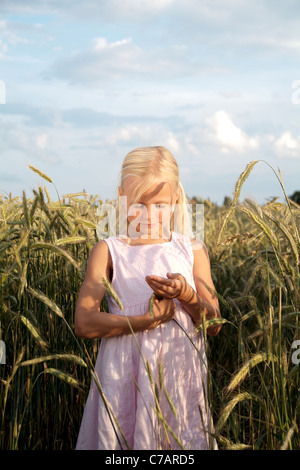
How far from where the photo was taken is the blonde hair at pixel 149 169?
1685mm

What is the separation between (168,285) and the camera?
5.00 ft

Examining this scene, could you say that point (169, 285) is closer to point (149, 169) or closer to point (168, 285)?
point (168, 285)

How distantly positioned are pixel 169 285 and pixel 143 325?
174 millimetres

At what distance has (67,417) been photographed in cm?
220

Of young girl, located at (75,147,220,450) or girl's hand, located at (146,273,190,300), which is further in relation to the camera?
young girl, located at (75,147,220,450)

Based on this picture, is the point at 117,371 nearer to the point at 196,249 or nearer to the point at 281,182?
the point at 196,249

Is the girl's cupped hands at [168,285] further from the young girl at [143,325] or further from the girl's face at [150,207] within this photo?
the girl's face at [150,207]

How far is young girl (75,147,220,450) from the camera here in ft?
5.32

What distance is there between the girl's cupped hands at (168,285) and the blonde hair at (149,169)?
11.3 inches

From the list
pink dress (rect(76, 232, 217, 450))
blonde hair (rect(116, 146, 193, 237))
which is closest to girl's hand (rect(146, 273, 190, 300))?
pink dress (rect(76, 232, 217, 450))

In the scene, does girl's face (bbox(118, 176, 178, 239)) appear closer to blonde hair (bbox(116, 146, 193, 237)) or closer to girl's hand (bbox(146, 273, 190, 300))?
blonde hair (bbox(116, 146, 193, 237))

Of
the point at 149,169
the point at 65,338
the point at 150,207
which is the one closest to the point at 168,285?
the point at 150,207

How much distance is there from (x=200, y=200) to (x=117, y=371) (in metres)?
4.51
